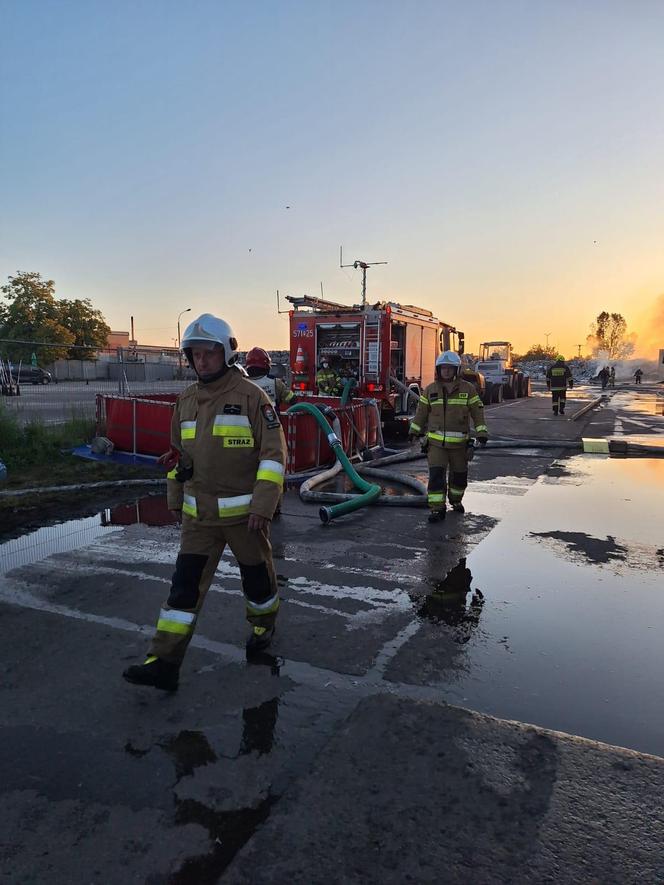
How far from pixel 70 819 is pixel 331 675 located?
137 centimetres

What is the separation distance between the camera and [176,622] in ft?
9.75

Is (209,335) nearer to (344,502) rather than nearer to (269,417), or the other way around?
(269,417)

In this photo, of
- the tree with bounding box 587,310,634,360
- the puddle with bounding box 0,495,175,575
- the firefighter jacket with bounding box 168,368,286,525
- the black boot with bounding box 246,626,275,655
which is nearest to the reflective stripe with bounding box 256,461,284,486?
the firefighter jacket with bounding box 168,368,286,525

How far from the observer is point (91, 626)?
3672 mm

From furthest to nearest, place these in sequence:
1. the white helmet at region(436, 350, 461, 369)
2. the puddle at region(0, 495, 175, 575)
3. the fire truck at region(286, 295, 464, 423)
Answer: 1. the fire truck at region(286, 295, 464, 423)
2. the white helmet at region(436, 350, 461, 369)
3. the puddle at region(0, 495, 175, 575)

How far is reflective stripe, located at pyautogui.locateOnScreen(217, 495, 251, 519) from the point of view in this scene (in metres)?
3.04

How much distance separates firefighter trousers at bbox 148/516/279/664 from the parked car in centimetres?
1599

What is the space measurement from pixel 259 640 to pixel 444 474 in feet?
12.1

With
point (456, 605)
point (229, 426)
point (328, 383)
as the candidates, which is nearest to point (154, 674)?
point (229, 426)

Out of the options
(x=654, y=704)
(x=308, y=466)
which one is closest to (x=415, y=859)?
(x=654, y=704)

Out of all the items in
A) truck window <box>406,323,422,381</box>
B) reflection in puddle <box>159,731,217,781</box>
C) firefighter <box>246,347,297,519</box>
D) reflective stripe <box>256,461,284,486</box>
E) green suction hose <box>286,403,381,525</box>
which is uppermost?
truck window <box>406,323,422,381</box>

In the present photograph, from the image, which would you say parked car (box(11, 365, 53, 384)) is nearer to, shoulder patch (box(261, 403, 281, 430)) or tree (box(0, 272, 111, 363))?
shoulder patch (box(261, 403, 281, 430))

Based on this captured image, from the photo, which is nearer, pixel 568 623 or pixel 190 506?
pixel 190 506

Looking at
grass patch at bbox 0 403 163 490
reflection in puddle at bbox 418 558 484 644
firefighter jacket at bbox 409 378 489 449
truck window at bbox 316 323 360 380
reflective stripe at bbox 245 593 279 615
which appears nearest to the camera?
reflective stripe at bbox 245 593 279 615
